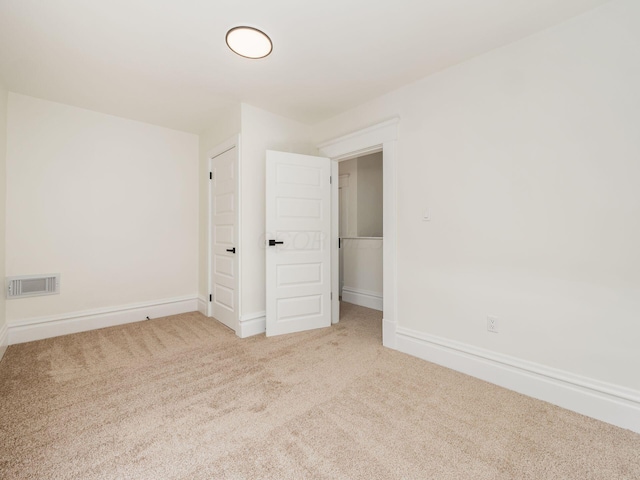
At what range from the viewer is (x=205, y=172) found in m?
3.77

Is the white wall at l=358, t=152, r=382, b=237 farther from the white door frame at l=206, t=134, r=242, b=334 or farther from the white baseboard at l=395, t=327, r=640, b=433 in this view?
the white baseboard at l=395, t=327, r=640, b=433

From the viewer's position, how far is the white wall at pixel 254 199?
301 centimetres

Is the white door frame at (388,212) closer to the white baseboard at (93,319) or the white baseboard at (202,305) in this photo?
the white baseboard at (202,305)

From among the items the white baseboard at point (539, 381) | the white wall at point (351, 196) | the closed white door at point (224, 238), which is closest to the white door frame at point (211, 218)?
the closed white door at point (224, 238)

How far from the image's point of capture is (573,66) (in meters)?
1.76

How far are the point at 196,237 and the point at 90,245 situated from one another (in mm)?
1179

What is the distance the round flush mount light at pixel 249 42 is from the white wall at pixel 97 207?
2.19 metres

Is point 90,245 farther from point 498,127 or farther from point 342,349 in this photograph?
point 498,127

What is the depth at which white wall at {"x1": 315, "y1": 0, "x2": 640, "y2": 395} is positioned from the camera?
1.63 metres

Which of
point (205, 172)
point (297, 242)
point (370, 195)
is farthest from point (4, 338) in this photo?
point (370, 195)

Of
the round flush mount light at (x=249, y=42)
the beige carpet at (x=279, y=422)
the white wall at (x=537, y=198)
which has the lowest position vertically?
the beige carpet at (x=279, y=422)

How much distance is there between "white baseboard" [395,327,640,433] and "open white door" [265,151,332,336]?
1156 millimetres

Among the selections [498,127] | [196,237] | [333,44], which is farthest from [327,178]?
[196,237]

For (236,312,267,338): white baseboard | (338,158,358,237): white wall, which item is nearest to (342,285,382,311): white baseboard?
(338,158,358,237): white wall
